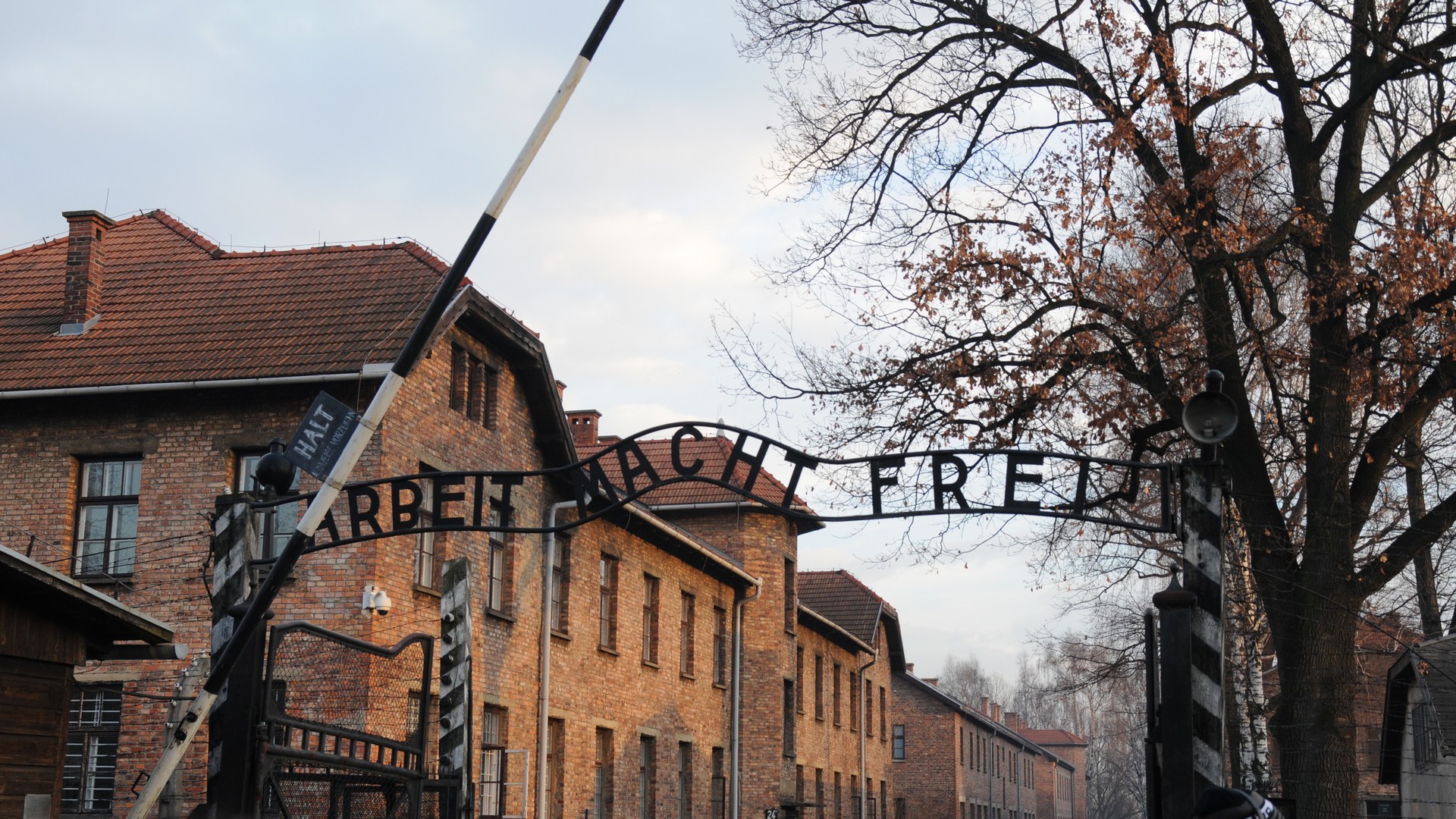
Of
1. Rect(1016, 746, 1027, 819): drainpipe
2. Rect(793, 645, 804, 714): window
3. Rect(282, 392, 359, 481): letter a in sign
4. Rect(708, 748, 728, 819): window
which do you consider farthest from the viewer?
Rect(1016, 746, 1027, 819): drainpipe

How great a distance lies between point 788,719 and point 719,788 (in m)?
5.60

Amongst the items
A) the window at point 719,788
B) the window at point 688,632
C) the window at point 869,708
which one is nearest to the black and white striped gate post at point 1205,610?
the window at point 688,632

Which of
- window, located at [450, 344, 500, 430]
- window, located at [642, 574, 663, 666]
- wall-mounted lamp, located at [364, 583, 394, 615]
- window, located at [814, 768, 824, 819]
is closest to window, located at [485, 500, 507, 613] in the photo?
window, located at [450, 344, 500, 430]

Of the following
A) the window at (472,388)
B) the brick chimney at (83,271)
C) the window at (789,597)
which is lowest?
the window at (789,597)

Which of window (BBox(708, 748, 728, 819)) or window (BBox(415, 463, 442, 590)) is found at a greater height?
window (BBox(415, 463, 442, 590))

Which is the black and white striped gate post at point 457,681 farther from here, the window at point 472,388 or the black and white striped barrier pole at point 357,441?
the window at point 472,388

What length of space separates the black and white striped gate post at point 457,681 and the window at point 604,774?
15.0m

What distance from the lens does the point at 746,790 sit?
1391 inches

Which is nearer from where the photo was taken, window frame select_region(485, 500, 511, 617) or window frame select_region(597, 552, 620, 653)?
window frame select_region(485, 500, 511, 617)

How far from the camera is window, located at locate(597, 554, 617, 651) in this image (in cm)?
2761

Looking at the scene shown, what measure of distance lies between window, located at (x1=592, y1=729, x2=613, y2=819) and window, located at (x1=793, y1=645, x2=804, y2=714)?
39.1 ft

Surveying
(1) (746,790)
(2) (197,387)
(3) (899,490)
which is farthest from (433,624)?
(1) (746,790)

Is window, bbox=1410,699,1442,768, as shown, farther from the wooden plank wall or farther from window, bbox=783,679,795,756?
the wooden plank wall

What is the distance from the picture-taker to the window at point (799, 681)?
39188mm
